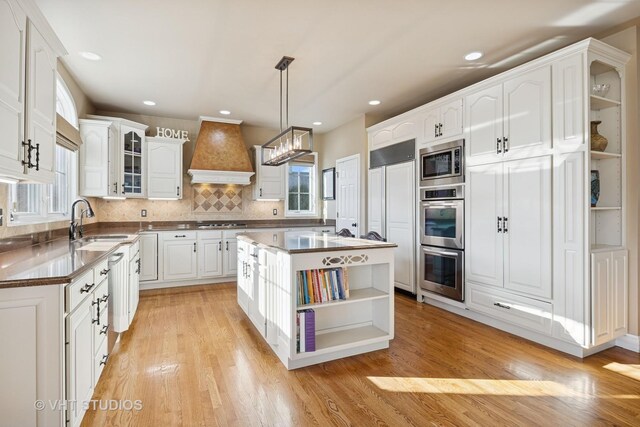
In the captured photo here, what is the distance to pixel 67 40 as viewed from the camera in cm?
293

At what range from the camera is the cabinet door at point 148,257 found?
15.7 feet

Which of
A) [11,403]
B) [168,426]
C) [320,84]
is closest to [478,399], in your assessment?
[168,426]

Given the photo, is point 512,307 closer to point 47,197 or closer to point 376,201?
point 376,201

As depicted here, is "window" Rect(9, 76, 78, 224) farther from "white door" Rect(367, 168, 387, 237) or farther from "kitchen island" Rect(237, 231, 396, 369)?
"white door" Rect(367, 168, 387, 237)

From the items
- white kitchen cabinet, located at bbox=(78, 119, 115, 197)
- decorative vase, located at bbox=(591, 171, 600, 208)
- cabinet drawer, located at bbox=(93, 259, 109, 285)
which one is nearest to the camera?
cabinet drawer, located at bbox=(93, 259, 109, 285)

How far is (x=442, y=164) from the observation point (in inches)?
152

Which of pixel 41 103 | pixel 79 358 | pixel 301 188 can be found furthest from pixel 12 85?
pixel 301 188

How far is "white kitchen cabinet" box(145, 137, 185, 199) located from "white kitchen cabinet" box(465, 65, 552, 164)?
4.18 meters

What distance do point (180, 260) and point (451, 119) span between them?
4.22 m

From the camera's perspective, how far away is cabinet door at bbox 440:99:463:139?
3.66 metres

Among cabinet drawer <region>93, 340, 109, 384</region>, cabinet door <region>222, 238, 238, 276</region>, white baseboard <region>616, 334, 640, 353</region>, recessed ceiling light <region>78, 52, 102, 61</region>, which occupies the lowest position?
white baseboard <region>616, 334, 640, 353</region>

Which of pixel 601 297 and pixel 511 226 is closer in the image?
pixel 601 297

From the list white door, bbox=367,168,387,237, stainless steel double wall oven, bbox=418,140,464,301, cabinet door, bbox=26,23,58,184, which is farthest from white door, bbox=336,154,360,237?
cabinet door, bbox=26,23,58,184

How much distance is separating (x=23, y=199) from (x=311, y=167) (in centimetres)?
461
